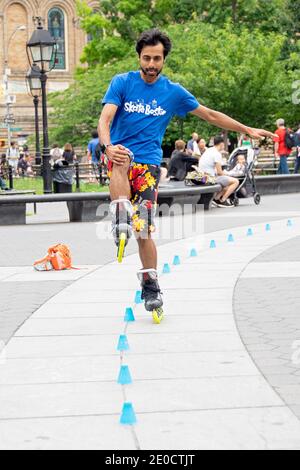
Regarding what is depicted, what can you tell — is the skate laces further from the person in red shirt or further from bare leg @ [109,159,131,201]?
the person in red shirt

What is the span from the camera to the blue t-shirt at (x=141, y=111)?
707 cm

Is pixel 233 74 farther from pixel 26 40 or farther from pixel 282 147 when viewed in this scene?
pixel 26 40

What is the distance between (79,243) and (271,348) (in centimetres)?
782

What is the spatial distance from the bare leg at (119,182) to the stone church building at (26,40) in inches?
2359

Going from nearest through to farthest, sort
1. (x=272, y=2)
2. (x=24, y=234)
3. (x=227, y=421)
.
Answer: (x=227, y=421) → (x=24, y=234) → (x=272, y=2)

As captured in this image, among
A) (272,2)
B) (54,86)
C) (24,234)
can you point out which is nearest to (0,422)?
(24,234)

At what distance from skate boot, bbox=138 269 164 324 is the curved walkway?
0.10 meters

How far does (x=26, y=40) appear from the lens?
6900 centimetres

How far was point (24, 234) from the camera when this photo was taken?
51.6ft

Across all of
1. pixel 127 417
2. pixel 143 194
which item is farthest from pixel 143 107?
pixel 127 417

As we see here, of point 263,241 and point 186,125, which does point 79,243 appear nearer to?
Result: point 263,241

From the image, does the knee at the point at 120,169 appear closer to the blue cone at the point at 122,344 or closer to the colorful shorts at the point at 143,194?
the colorful shorts at the point at 143,194

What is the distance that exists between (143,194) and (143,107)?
0.61 meters

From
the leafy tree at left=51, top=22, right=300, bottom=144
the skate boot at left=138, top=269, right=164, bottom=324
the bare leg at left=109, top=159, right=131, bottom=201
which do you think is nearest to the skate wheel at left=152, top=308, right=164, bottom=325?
the skate boot at left=138, top=269, right=164, bottom=324
